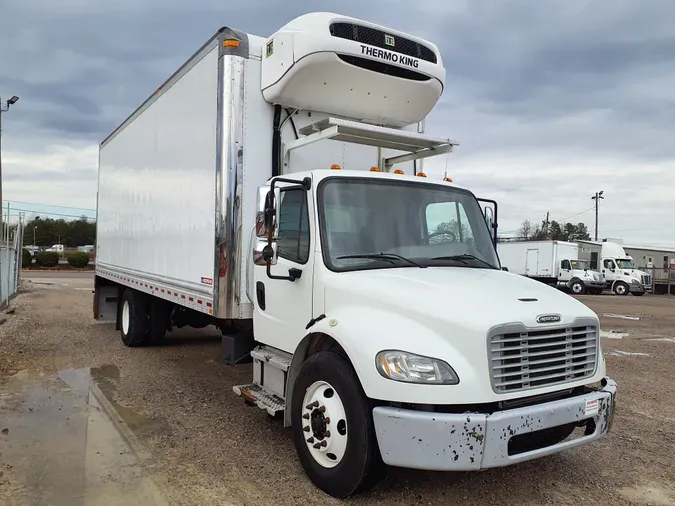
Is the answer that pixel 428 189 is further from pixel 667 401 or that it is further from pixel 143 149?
pixel 143 149

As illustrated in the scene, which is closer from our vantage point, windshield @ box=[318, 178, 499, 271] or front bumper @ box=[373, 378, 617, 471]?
front bumper @ box=[373, 378, 617, 471]

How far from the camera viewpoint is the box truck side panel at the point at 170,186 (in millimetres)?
5875

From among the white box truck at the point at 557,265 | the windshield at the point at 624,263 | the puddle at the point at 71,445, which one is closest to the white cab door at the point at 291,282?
the puddle at the point at 71,445

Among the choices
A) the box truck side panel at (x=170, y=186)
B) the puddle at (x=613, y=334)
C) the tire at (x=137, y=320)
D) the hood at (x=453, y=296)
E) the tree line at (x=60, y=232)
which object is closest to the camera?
the hood at (x=453, y=296)

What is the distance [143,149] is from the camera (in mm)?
8562

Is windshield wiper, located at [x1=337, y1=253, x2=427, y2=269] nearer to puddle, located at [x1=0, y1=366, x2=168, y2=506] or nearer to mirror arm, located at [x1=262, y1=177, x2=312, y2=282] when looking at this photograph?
mirror arm, located at [x1=262, y1=177, x2=312, y2=282]

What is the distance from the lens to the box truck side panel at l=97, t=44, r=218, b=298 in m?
5.88

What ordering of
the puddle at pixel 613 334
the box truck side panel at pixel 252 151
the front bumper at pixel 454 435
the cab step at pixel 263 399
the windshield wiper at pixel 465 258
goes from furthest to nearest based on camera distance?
the puddle at pixel 613 334, the box truck side panel at pixel 252 151, the windshield wiper at pixel 465 258, the cab step at pixel 263 399, the front bumper at pixel 454 435

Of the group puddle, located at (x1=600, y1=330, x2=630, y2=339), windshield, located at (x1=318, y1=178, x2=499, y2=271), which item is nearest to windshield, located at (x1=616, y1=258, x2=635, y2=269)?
puddle, located at (x1=600, y1=330, x2=630, y2=339)

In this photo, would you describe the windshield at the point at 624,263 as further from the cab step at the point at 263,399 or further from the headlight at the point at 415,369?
the headlight at the point at 415,369

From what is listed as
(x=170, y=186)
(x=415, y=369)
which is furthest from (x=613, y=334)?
(x=415, y=369)

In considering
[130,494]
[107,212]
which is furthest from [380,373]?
[107,212]

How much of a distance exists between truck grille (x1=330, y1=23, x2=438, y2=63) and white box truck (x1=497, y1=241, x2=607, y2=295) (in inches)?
1143

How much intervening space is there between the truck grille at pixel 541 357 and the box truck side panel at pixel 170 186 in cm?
321
